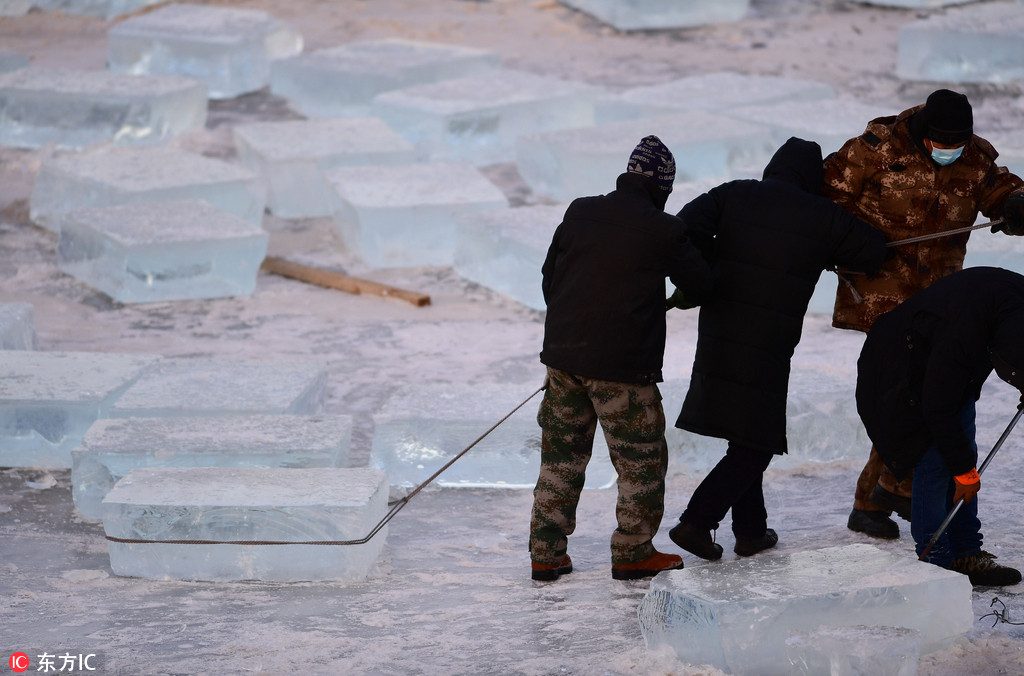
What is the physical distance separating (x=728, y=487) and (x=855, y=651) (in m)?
0.83

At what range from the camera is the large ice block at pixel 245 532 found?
144 inches

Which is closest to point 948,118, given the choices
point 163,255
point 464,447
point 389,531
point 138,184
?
point 464,447

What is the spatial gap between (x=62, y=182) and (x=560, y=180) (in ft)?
10.1

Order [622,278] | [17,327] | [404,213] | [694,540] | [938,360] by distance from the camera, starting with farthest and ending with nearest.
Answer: [404,213]
[17,327]
[694,540]
[622,278]
[938,360]

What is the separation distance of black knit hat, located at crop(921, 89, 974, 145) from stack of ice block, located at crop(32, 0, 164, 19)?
10240mm

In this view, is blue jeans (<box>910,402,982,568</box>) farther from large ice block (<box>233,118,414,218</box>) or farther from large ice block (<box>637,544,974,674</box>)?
large ice block (<box>233,118,414,218</box>)

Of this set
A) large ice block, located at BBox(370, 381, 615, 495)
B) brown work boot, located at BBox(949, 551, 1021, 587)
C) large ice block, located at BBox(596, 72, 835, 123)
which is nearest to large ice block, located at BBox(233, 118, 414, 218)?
large ice block, located at BBox(596, 72, 835, 123)

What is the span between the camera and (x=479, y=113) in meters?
8.53

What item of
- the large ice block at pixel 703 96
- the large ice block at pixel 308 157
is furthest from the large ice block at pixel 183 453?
the large ice block at pixel 703 96

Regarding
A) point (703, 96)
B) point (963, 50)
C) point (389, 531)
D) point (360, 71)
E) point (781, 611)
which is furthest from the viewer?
point (963, 50)

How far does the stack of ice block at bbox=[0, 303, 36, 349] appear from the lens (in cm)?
529

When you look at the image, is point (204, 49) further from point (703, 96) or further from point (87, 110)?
point (703, 96)

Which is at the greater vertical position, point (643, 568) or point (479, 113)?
point (479, 113)

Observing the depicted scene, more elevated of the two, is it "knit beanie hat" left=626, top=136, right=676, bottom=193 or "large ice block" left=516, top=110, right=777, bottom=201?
"knit beanie hat" left=626, top=136, right=676, bottom=193
